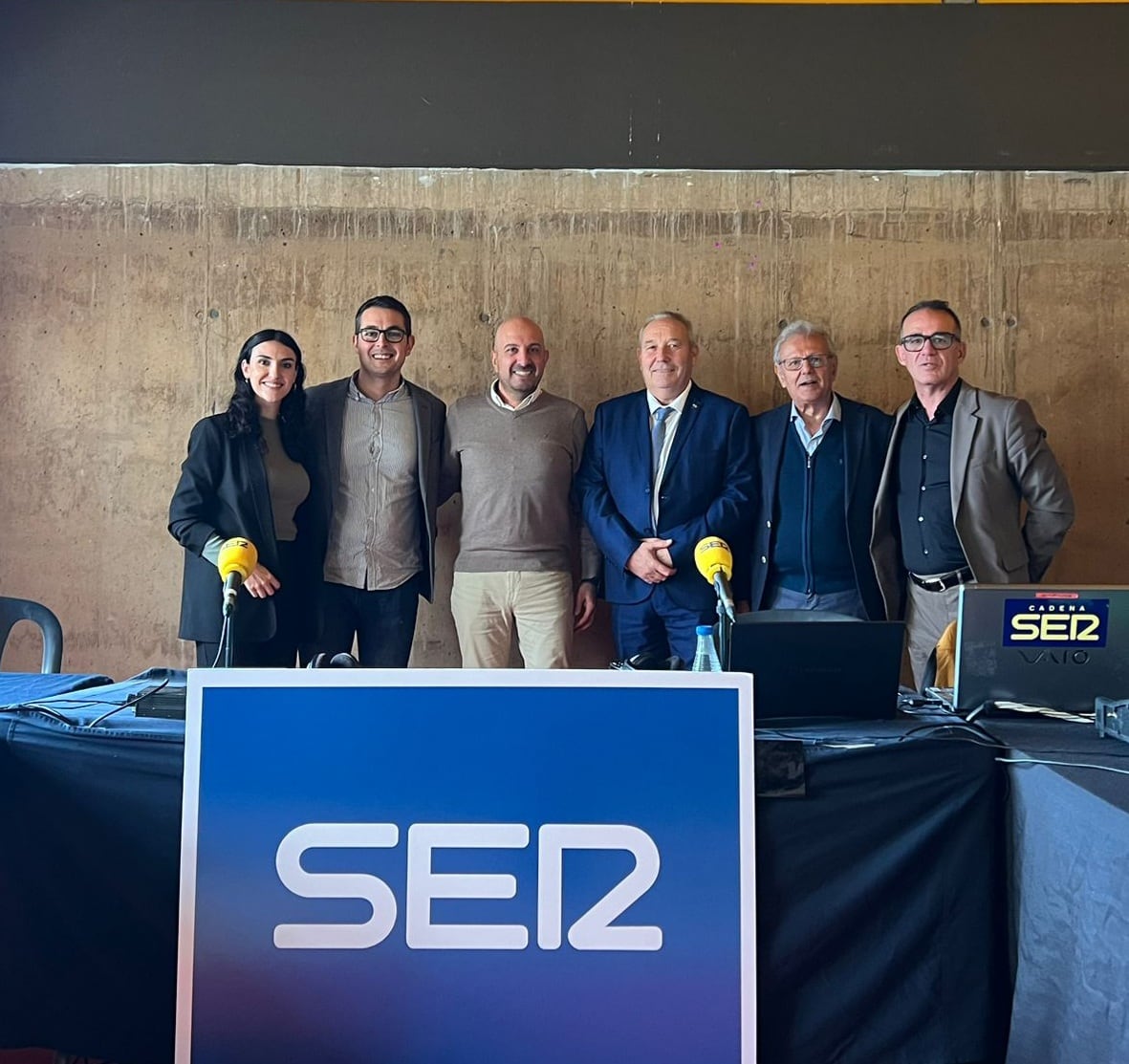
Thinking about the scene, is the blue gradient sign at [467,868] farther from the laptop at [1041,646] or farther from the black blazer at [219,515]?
the black blazer at [219,515]

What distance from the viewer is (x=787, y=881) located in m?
1.59

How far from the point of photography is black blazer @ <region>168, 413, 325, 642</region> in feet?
9.93

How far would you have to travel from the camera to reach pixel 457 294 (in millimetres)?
3812

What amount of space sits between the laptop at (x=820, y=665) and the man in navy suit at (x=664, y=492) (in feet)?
4.49

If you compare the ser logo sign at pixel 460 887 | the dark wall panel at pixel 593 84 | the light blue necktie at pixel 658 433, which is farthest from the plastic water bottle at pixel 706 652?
the dark wall panel at pixel 593 84

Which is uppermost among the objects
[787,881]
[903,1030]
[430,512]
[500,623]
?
[430,512]

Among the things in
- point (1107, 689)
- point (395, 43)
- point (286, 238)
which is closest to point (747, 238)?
point (395, 43)

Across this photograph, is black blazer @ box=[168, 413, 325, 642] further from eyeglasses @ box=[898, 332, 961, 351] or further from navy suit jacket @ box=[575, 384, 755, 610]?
eyeglasses @ box=[898, 332, 961, 351]

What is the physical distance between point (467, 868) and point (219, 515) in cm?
195

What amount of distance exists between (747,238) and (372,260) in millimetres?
1512

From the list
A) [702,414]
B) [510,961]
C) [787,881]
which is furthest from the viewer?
[702,414]

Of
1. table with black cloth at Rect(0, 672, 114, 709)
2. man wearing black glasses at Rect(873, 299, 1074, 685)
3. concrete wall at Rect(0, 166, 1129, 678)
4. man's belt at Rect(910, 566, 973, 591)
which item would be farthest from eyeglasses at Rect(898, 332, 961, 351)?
table with black cloth at Rect(0, 672, 114, 709)

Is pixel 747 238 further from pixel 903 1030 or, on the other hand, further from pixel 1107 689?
pixel 903 1030

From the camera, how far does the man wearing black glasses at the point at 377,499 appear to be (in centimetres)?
330
